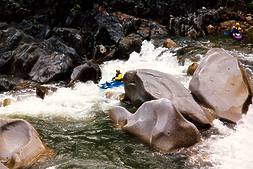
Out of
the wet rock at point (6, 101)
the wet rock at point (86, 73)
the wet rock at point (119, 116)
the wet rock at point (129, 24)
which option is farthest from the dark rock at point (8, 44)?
the wet rock at point (119, 116)

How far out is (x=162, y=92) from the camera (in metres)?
10.3

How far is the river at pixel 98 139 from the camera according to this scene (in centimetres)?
815

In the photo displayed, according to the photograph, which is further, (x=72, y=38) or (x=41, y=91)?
(x=72, y=38)

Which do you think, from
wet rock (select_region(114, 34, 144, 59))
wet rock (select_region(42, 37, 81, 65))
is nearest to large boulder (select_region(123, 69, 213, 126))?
wet rock (select_region(42, 37, 81, 65))

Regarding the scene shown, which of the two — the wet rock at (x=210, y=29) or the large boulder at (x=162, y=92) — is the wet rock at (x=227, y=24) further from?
the large boulder at (x=162, y=92)

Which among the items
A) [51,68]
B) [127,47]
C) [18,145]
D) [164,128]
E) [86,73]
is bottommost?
[86,73]

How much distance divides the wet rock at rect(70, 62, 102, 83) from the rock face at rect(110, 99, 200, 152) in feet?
19.2

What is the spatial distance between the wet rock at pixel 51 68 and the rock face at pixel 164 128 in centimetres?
652

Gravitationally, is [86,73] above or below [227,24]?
below

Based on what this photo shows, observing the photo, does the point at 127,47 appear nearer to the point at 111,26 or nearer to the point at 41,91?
the point at 111,26

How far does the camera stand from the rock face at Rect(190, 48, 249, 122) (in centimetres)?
1008

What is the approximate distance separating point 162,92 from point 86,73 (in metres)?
5.29

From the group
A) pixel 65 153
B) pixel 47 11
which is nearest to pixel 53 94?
pixel 65 153

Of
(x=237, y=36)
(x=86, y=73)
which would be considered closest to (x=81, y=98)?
(x=86, y=73)
